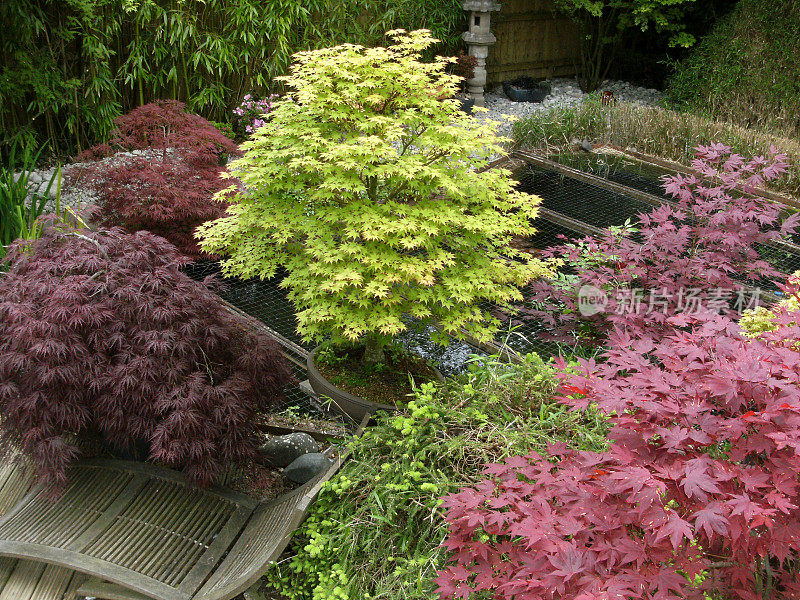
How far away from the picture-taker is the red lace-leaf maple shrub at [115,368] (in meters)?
2.44

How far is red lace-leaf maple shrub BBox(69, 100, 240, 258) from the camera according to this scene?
4.44m

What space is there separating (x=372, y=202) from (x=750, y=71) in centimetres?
728

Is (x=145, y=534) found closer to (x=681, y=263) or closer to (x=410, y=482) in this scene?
(x=410, y=482)

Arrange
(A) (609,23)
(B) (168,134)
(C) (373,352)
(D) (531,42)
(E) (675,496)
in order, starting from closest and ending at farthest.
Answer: (E) (675,496) < (C) (373,352) < (B) (168,134) < (A) (609,23) < (D) (531,42)

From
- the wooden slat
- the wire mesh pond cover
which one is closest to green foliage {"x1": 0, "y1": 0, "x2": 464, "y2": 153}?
the wire mesh pond cover

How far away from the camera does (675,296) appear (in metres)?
3.44

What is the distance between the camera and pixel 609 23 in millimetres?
10188

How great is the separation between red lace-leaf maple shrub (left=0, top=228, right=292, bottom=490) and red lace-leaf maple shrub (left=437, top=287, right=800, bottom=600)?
3.55 ft

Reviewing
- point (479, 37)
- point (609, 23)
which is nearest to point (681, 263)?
point (479, 37)

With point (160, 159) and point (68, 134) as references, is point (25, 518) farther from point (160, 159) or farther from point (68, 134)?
point (68, 134)

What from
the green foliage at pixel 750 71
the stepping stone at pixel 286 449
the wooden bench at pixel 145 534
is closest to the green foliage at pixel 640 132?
the green foliage at pixel 750 71

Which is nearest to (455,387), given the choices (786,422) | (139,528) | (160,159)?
(139,528)

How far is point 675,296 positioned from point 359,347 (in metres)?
1.65

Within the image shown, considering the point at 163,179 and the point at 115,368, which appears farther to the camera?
the point at 163,179
